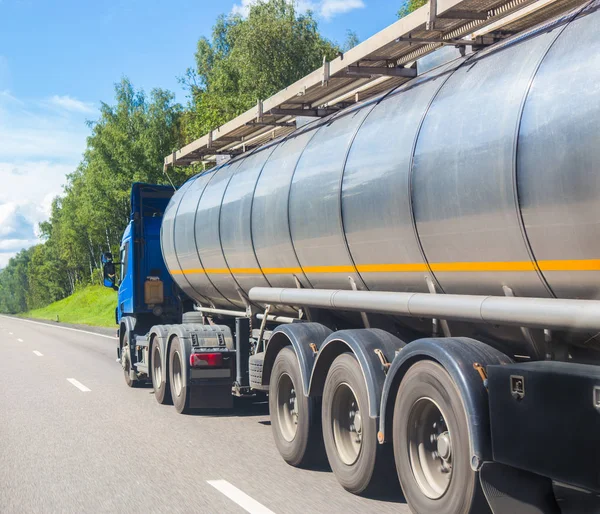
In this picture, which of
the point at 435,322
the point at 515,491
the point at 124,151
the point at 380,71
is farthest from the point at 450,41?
the point at 124,151

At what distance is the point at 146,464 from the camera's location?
25.1 ft

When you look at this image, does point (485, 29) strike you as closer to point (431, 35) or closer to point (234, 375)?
point (431, 35)

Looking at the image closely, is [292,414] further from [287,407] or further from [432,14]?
[432,14]

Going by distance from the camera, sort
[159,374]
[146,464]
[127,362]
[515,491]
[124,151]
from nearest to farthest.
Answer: [515,491] → [146,464] → [159,374] → [127,362] → [124,151]

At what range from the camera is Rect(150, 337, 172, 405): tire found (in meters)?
11.7

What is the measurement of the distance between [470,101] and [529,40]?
51 centimetres

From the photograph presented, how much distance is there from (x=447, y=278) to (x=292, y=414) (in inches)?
110

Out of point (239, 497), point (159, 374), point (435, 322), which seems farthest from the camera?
point (159, 374)

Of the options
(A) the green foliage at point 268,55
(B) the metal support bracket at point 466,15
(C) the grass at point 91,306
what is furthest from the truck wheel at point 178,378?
(C) the grass at point 91,306

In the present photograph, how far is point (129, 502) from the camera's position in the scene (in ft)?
20.5

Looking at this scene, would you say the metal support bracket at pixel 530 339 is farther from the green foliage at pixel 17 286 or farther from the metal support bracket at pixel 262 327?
the green foliage at pixel 17 286

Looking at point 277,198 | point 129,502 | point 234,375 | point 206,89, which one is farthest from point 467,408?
point 206,89

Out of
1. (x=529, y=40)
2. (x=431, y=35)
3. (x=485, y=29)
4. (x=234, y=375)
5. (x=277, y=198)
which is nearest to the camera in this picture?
(x=529, y=40)

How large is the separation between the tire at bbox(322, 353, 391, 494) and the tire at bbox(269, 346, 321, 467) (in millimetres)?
365
